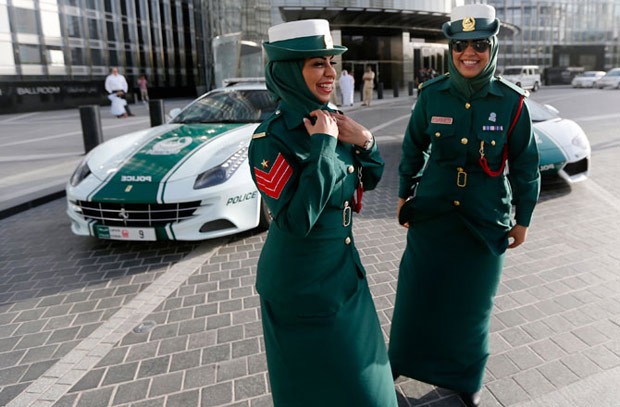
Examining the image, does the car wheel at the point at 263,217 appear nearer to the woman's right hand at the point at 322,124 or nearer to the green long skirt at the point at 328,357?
the green long skirt at the point at 328,357

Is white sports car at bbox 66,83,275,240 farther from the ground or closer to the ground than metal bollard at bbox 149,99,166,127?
closer to the ground

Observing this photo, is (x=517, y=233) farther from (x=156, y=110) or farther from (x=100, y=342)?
(x=156, y=110)

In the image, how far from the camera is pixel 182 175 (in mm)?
4496

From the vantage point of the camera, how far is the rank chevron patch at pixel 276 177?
1.57 m

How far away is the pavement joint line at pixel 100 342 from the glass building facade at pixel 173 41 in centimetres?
1732

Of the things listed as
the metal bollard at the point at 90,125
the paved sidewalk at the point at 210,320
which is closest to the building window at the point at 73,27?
the metal bollard at the point at 90,125

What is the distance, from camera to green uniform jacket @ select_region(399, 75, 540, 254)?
2277 mm

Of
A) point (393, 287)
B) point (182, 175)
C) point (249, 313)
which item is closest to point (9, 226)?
point (182, 175)

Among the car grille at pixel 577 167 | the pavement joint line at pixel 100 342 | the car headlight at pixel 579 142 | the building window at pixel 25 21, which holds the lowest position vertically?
the pavement joint line at pixel 100 342

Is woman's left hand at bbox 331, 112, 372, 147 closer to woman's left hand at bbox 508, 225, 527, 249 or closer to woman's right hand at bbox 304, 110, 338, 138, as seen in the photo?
woman's right hand at bbox 304, 110, 338, 138

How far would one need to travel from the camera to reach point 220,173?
4559 mm

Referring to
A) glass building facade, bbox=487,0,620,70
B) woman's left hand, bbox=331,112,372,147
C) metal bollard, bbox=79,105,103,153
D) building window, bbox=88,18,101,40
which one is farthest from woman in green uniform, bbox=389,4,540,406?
glass building facade, bbox=487,0,620,70

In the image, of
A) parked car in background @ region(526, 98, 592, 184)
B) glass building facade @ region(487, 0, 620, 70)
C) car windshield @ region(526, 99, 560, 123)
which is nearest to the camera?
parked car in background @ region(526, 98, 592, 184)

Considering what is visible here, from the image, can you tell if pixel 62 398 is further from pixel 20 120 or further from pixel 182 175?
pixel 20 120
